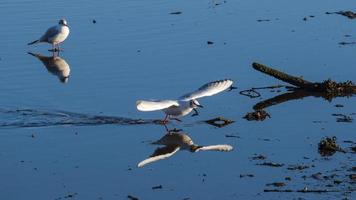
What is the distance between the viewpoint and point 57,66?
16.1 meters

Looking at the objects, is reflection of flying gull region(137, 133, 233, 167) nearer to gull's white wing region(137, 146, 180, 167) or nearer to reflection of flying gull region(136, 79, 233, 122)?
gull's white wing region(137, 146, 180, 167)

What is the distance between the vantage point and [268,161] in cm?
1056

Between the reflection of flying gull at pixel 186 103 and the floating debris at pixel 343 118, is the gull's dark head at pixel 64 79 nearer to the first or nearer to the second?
the reflection of flying gull at pixel 186 103

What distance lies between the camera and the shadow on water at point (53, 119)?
12.3 meters

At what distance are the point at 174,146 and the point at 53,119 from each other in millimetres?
1926

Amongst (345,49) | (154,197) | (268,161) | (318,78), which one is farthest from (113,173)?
(345,49)

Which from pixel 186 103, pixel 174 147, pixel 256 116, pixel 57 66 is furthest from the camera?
pixel 57 66

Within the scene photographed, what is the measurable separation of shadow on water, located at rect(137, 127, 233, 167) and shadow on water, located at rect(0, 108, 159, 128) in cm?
61

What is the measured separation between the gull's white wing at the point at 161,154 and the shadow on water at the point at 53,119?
0.98 meters

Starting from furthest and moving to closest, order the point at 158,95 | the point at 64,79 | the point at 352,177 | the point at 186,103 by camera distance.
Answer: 1. the point at 64,79
2. the point at 158,95
3. the point at 186,103
4. the point at 352,177

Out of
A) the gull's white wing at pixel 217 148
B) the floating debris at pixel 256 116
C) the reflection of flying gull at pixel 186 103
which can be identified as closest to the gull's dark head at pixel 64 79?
the reflection of flying gull at pixel 186 103

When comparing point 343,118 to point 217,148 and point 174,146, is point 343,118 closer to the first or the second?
point 217,148

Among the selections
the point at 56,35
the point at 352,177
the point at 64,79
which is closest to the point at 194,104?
the point at 352,177

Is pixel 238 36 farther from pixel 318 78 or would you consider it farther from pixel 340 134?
pixel 340 134
